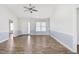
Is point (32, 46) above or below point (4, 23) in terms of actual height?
below

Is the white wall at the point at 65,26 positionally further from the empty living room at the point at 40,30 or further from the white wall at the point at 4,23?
the white wall at the point at 4,23

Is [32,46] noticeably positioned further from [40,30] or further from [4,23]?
[4,23]

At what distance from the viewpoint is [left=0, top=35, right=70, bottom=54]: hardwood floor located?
3.15 m

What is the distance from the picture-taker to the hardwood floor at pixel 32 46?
3148 millimetres

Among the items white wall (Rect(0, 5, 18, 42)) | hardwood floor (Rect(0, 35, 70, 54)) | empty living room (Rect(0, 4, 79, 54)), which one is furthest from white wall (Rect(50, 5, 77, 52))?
white wall (Rect(0, 5, 18, 42))

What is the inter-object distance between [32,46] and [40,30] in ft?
1.87

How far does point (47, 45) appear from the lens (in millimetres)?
3449

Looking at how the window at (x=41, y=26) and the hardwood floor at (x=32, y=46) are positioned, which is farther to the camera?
the window at (x=41, y=26)

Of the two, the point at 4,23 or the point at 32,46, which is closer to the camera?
the point at 4,23

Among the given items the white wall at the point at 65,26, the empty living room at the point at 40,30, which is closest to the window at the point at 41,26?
the empty living room at the point at 40,30

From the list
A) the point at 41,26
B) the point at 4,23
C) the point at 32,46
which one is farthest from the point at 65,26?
the point at 4,23

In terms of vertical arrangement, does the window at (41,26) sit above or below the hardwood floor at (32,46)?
above

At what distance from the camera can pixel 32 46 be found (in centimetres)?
341
